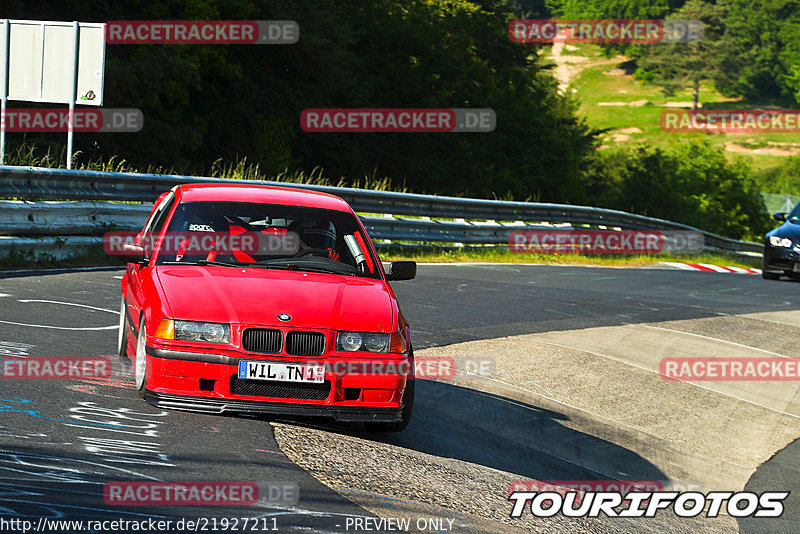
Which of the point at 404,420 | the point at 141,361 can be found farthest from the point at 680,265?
the point at 141,361

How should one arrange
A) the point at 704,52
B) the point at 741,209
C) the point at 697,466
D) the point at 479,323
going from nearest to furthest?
the point at 697,466, the point at 479,323, the point at 741,209, the point at 704,52

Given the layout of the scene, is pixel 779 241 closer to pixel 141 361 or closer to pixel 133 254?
pixel 133 254

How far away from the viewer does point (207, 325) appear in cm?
607

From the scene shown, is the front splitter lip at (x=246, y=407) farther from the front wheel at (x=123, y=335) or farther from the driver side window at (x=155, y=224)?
the front wheel at (x=123, y=335)

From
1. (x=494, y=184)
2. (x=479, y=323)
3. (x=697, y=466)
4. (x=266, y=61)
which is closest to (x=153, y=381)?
(x=697, y=466)

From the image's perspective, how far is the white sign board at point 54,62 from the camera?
646 inches

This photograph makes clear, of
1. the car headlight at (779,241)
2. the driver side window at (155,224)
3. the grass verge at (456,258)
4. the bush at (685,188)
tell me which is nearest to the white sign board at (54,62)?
the grass verge at (456,258)

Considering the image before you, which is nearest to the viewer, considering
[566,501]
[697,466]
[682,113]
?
[566,501]

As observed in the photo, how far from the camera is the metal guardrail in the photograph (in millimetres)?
13016

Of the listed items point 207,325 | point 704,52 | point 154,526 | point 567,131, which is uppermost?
point 704,52

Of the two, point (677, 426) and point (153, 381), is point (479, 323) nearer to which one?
point (677, 426)

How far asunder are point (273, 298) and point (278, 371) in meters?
0.50

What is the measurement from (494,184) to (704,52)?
5540 inches

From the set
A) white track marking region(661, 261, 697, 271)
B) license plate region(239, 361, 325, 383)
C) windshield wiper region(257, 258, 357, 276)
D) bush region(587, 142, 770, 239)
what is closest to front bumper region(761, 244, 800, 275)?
white track marking region(661, 261, 697, 271)
